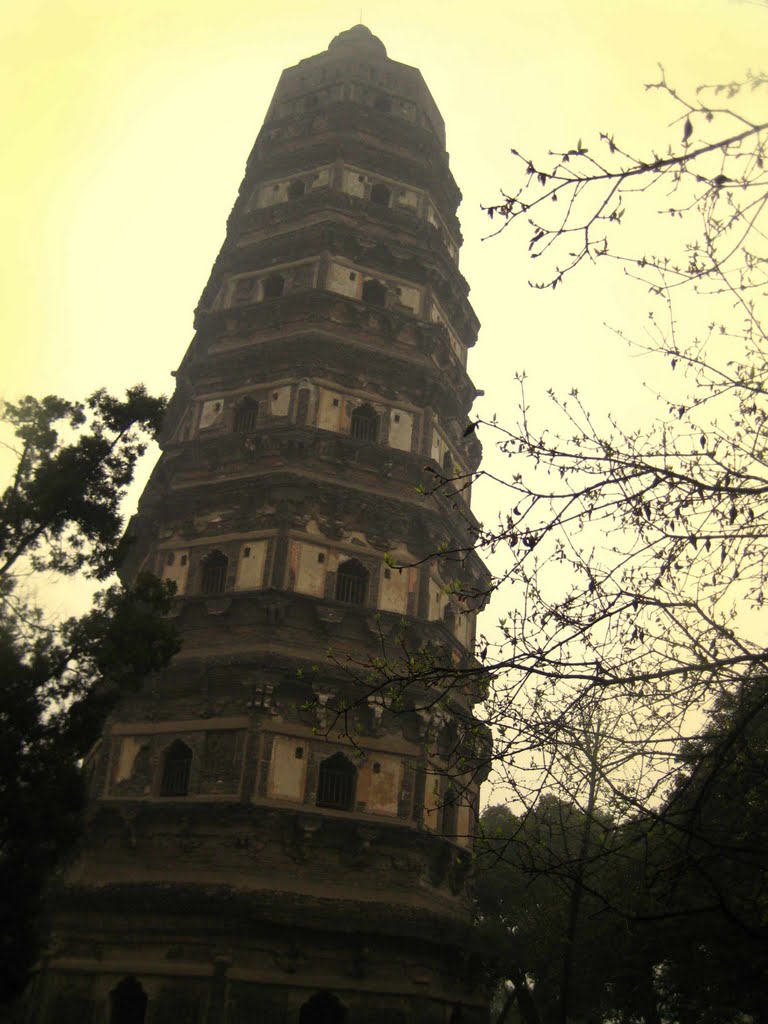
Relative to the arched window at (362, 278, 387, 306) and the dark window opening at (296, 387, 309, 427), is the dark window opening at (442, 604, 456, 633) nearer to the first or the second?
the dark window opening at (296, 387, 309, 427)

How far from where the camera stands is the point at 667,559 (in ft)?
21.2

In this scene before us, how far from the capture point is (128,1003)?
49.2ft

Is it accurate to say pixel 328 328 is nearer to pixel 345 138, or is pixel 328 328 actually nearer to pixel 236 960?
pixel 345 138

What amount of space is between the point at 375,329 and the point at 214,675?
28.6 ft

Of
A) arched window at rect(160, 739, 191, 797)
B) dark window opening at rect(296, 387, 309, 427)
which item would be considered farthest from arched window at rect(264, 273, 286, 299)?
arched window at rect(160, 739, 191, 797)

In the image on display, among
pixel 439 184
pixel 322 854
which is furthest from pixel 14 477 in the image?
pixel 439 184

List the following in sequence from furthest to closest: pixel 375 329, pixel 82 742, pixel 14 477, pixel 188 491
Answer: pixel 375 329
pixel 188 491
pixel 14 477
pixel 82 742

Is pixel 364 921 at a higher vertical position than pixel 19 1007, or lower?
higher

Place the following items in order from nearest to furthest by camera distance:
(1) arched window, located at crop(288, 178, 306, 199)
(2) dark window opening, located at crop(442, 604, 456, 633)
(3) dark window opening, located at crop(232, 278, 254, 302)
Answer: (2) dark window opening, located at crop(442, 604, 456, 633) → (3) dark window opening, located at crop(232, 278, 254, 302) → (1) arched window, located at crop(288, 178, 306, 199)

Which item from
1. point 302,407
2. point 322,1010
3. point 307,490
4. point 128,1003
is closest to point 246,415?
point 302,407

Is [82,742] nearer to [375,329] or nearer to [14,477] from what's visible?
[14,477]

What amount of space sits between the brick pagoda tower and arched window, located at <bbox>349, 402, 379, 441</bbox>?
4 cm

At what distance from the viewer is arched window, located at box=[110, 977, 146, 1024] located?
14.8m

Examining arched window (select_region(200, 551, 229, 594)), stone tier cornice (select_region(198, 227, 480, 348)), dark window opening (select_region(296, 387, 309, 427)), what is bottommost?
arched window (select_region(200, 551, 229, 594))
